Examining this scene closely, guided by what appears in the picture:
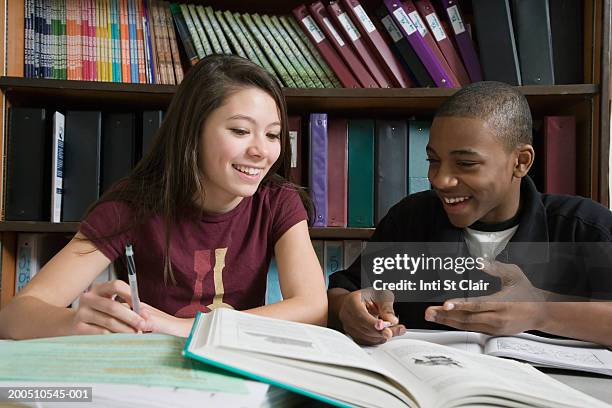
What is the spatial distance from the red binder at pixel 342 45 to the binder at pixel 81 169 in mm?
640

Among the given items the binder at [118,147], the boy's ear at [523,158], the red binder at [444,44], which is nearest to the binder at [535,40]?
the red binder at [444,44]

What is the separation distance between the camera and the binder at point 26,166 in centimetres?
144

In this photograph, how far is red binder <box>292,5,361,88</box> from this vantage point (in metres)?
1.51

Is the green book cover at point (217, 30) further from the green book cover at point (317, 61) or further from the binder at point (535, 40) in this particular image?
the binder at point (535, 40)

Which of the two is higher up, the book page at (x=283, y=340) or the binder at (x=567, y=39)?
the binder at (x=567, y=39)

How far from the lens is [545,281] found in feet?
3.62

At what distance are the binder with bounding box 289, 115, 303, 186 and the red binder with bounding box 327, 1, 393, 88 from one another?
0.77ft

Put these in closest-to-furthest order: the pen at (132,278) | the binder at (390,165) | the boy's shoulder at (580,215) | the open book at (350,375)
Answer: the open book at (350,375), the pen at (132,278), the boy's shoulder at (580,215), the binder at (390,165)

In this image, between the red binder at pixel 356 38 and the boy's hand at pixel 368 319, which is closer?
the boy's hand at pixel 368 319

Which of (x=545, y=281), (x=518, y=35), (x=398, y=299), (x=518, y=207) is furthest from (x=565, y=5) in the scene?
(x=398, y=299)

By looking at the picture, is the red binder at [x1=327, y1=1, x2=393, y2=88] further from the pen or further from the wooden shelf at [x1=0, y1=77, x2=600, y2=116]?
the pen

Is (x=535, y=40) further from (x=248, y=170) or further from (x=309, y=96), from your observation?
(x=248, y=170)

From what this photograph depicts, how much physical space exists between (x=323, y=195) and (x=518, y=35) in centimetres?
64

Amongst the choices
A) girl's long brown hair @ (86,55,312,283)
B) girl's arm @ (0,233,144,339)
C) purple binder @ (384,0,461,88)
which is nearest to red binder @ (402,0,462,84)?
purple binder @ (384,0,461,88)
